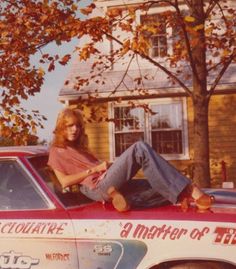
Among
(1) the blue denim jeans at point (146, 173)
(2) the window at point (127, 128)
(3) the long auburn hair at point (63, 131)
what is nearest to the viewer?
(1) the blue denim jeans at point (146, 173)

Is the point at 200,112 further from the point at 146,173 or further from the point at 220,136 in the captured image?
the point at 146,173

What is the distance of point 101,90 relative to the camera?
47.2 feet

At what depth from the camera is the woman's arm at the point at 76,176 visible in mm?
4328

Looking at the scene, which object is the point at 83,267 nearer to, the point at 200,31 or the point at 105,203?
the point at 105,203

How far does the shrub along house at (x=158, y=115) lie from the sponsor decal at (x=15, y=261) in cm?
938

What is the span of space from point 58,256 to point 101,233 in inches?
15.1

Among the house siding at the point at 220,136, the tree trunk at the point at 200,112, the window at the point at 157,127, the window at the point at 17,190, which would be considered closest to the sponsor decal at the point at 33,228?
the window at the point at 17,190

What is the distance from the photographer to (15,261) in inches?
158

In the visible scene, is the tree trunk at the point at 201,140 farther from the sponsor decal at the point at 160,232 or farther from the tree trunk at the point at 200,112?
the sponsor decal at the point at 160,232

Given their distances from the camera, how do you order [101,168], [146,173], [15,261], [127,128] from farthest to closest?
[127,128], [101,168], [146,173], [15,261]

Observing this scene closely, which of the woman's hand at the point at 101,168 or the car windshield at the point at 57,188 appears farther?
the woman's hand at the point at 101,168

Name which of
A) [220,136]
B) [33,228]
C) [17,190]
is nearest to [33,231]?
[33,228]

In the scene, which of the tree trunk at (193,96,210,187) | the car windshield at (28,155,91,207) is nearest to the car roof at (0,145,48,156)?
the car windshield at (28,155,91,207)

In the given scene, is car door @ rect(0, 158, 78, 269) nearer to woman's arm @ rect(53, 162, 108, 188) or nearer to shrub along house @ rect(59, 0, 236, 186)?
woman's arm @ rect(53, 162, 108, 188)
